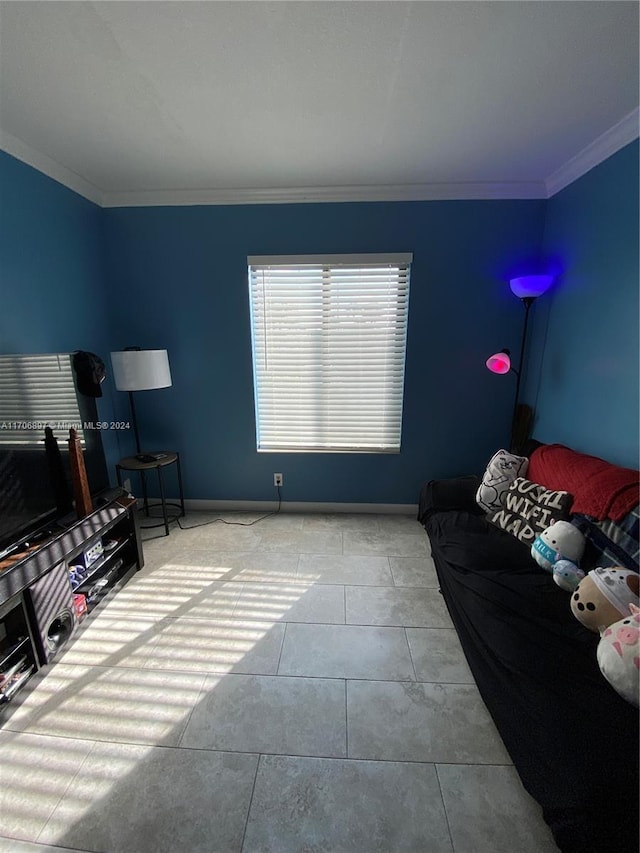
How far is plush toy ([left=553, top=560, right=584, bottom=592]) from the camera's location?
148 cm

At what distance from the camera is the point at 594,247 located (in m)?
1.89

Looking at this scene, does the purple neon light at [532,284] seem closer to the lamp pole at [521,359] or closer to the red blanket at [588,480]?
the lamp pole at [521,359]

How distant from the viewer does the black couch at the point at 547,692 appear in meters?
0.83

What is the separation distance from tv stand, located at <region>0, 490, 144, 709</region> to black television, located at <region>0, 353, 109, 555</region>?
0.10 meters

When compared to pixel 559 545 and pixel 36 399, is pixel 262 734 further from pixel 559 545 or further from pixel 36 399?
pixel 36 399

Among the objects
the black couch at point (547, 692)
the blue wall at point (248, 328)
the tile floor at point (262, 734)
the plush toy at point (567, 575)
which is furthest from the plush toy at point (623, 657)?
the blue wall at point (248, 328)

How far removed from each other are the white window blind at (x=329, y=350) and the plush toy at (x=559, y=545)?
A: 128 centimetres

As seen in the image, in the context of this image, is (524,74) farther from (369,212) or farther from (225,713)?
(225,713)

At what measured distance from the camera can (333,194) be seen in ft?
7.59

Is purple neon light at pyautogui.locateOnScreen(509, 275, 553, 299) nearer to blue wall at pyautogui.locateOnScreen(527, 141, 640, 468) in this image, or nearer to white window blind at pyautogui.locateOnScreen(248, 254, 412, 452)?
blue wall at pyautogui.locateOnScreen(527, 141, 640, 468)

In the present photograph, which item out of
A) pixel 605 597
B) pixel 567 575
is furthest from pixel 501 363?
pixel 605 597

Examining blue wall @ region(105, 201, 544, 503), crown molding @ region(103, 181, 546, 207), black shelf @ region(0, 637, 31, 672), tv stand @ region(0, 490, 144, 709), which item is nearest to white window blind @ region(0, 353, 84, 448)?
tv stand @ region(0, 490, 144, 709)

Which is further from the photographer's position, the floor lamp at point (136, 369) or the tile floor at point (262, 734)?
the floor lamp at point (136, 369)

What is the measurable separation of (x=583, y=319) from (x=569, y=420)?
0.61 m
